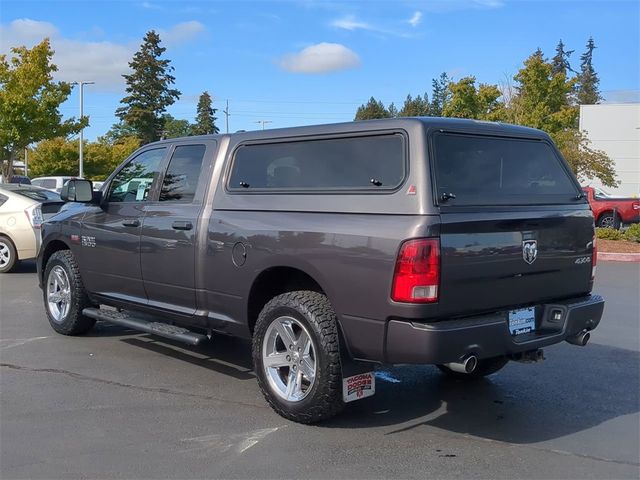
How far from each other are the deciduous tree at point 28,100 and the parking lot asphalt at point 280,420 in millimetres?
21376

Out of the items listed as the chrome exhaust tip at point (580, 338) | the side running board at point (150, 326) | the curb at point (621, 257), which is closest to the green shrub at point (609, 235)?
the curb at point (621, 257)

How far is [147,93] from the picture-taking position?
69.9 m

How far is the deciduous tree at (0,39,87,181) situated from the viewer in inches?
1009

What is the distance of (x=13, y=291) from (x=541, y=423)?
831 cm

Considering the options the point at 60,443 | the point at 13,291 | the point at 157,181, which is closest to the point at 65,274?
the point at 157,181

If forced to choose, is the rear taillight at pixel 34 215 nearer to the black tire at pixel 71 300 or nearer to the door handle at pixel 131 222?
the black tire at pixel 71 300

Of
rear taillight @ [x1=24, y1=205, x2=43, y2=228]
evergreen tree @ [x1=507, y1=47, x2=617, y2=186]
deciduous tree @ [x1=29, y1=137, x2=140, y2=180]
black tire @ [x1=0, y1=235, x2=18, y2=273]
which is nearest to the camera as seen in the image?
rear taillight @ [x1=24, y1=205, x2=43, y2=228]

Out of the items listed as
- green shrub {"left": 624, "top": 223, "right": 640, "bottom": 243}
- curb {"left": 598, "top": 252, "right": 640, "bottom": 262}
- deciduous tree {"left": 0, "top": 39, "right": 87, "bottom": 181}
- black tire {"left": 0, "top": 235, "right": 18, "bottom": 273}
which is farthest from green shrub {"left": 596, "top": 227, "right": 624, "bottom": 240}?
deciduous tree {"left": 0, "top": 39, "right": 87, "bottom": 181}

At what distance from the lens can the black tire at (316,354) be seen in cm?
442

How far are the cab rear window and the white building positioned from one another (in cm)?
4065

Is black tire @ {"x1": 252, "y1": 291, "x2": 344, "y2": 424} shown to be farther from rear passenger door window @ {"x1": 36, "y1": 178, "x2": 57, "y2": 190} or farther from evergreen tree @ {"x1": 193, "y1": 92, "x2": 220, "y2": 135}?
evergreen tree @ {"x1": 193, "y1": 92, "x2": 220, "y2": 135}

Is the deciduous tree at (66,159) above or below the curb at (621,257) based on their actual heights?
above

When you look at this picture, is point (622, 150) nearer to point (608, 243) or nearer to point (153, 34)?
point (608, 243)

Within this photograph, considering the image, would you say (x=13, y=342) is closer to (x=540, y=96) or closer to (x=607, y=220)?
(x=607, y=220)
